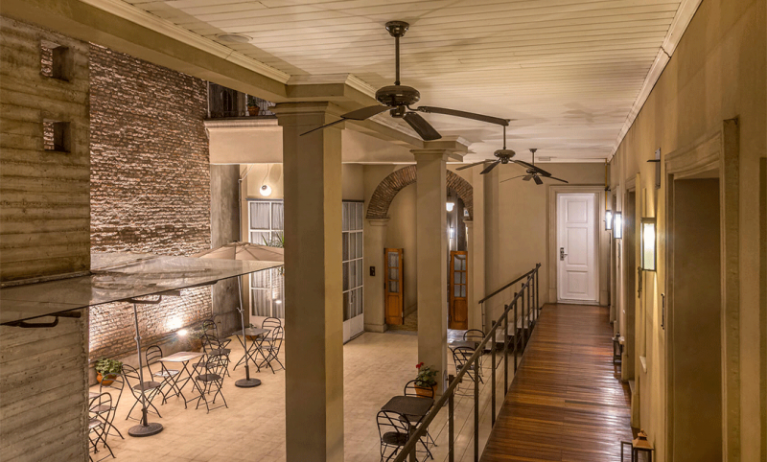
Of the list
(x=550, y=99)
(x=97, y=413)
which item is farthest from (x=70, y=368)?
(x=550, y=99)

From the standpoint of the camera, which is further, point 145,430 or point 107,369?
point 107,369

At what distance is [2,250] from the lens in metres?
3.22

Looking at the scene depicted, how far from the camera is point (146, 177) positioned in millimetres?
9750

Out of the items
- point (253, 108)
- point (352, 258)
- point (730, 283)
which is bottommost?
point (352, 258)

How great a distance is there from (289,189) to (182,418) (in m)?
5.00

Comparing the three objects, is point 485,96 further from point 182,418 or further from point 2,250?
point 182,418

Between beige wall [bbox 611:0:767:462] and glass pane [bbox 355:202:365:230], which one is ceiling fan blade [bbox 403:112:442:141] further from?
glass pane [bbox 355:202:365:230]

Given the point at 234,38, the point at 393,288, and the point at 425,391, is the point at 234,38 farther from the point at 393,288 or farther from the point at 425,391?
the point at 393,288

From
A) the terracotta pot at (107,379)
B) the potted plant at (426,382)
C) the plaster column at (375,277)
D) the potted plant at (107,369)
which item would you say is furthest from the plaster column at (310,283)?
the plaster column at (375,277)

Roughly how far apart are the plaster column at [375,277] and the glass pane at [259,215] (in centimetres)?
240

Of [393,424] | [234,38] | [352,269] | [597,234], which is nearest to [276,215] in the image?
[352,269]

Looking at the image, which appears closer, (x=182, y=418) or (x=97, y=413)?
(x=97, y=413)

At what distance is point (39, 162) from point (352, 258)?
933cm

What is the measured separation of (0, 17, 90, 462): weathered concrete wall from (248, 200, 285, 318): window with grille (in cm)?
828
